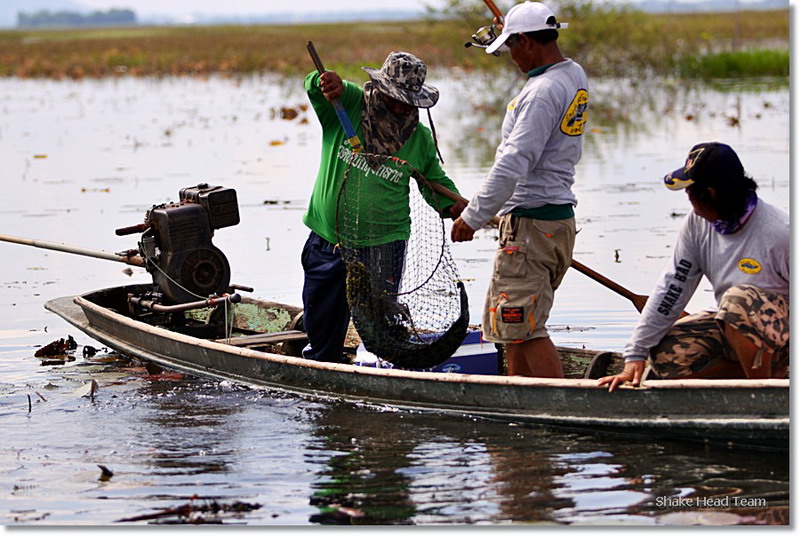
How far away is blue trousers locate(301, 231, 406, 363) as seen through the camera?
23.7 feet

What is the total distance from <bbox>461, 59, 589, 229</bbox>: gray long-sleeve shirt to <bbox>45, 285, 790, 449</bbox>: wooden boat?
858 millimetres

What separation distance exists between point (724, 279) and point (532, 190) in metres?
1.06

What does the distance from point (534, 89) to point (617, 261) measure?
529 cm

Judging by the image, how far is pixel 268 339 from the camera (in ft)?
27.5

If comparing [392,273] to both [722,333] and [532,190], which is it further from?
[722,333]

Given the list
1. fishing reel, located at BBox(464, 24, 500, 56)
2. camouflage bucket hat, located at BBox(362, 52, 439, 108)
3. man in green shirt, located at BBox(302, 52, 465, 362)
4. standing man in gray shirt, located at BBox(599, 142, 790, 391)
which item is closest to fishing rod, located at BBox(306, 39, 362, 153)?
man in green shirt, located at BBox(302, 52, 465, 362)

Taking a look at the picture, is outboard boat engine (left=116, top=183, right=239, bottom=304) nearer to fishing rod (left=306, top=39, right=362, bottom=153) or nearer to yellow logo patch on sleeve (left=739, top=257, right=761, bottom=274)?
fishing rod (left=306, top=39, right=362, bottom=153)

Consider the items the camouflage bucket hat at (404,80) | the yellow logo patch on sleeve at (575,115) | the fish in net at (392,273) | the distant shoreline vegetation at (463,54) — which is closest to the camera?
the yellow logo patch on sleeve at (575,115)

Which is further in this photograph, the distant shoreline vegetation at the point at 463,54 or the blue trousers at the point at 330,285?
the distant shoreline vegetation at the point at 463,54

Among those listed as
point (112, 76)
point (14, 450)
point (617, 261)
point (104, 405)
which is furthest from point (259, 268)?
point (112, 76)

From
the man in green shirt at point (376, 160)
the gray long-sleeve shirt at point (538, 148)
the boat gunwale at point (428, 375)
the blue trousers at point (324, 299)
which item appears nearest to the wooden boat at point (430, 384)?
the boat gunwale at point (428, 375)

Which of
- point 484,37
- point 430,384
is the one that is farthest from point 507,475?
point 484,37

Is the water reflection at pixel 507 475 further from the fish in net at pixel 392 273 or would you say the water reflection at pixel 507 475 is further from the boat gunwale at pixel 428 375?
the fish in net at pixel 392 273

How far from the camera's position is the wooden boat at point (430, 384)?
5.84 m
